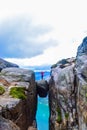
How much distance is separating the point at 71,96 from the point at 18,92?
5.71 meters

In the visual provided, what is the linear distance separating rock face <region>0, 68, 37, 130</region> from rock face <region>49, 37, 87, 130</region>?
336cm

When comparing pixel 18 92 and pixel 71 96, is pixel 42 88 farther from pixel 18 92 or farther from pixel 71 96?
pixel 18 92

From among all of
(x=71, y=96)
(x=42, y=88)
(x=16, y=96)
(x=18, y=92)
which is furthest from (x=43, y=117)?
(x=16, y=96)

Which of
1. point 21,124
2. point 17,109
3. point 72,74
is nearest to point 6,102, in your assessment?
point 17,109

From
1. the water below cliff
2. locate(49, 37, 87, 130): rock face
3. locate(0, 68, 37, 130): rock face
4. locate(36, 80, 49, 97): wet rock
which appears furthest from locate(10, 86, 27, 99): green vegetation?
the water below cliff

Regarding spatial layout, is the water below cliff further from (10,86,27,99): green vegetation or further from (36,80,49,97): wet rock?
(10,86,27,99): green vegetation

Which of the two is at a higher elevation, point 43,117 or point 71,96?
point 71,96

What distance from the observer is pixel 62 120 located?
1201 inches

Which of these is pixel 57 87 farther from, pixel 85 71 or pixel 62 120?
pixel 85 71

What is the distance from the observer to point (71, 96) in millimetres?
30156

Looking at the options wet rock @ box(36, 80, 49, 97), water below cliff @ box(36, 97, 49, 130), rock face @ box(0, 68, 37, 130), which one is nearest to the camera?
rock face @ box(0, 68, 37, 130)

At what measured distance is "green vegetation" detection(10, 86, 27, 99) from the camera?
27.8m

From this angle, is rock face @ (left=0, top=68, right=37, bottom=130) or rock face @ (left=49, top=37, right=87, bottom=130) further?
rock face @ (left=49, top=37, right=87, bottom=130)

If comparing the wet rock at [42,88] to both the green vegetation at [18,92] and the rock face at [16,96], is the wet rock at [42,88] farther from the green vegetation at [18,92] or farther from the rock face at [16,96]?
the green vegetation at [18,92]
